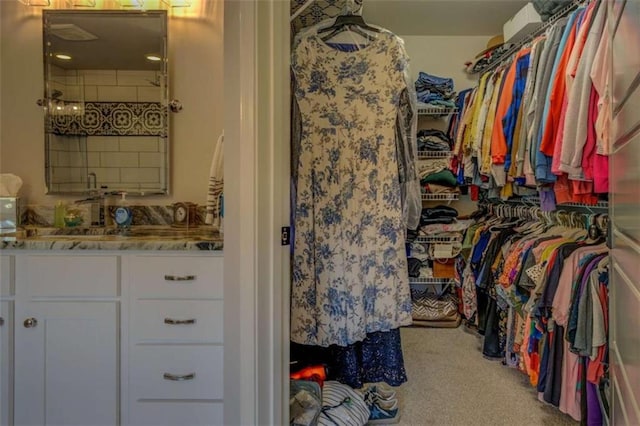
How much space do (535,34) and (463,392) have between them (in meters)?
1.99

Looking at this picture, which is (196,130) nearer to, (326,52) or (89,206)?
(89,206)

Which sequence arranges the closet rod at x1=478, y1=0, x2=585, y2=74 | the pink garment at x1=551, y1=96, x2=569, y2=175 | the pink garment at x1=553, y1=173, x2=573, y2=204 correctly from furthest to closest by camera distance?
the closet rod at x1=478, y1=0, x2=585, y2=74 < the pink garment at x1=553, y1=173, x2=573, y2=204 < the pink garment at x1=551, y1=96, x2=569, y2=175

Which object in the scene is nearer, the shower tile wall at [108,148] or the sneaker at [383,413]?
the sneaker at [383,413]

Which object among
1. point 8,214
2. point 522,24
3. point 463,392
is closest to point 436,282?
point 463,392

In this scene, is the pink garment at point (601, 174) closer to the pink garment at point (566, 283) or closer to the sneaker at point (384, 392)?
the pink garment at point (566, 283)

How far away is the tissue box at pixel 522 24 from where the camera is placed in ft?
8.64

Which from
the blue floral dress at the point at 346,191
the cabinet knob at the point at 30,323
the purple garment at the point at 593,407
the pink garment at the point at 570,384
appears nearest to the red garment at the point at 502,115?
the blue floral dress at the point at 346,191

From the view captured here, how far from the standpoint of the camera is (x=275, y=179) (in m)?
1.29

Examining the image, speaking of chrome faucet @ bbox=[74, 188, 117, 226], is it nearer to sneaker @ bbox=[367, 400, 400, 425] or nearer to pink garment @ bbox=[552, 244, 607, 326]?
sneaker @ bbox=[367, 400, 400, 425]

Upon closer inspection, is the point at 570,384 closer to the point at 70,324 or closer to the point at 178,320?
the point at 178,320

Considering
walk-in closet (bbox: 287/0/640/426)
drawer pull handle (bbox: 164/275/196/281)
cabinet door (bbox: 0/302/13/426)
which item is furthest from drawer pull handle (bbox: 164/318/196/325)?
cabinet door (bbox: 0/302/13/426)

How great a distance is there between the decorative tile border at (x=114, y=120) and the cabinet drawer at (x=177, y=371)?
3.77 feet

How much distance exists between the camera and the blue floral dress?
1.74 meters

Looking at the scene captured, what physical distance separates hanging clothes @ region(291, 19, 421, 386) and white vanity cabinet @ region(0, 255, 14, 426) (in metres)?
1.07
